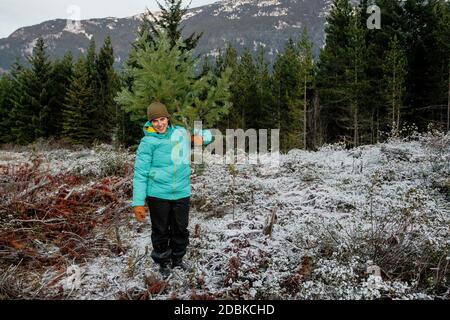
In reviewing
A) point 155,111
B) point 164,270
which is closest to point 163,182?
point 155,111

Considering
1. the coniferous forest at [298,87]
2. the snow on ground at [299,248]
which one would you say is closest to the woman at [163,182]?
the snow on ground at [299,248]

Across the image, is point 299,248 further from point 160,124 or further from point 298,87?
point 298,87

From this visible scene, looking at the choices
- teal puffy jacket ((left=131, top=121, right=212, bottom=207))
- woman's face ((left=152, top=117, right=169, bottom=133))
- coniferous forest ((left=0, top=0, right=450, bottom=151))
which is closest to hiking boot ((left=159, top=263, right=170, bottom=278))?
teal puffy jacket ((left=131, top=121, right=212, bottom=207))

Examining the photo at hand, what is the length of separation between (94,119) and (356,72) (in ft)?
74.5

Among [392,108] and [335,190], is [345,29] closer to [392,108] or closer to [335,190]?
[392,108]

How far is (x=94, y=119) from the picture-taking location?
3319 centimetres

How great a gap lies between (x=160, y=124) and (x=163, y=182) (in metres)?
0.69

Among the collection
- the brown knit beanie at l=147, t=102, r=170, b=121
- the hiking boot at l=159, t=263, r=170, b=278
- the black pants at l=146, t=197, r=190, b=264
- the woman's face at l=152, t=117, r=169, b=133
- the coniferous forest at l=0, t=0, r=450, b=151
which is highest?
the coniferous forest at l=0, t=0, r=450, b=151

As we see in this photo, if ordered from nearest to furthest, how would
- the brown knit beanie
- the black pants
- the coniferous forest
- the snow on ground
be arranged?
the snow on ground < the brown knit beanie < the black pants < the coniferous forest

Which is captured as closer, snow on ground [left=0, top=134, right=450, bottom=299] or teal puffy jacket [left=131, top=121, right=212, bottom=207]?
snow on ground [left=0, top=134, right=450, bottom=299]

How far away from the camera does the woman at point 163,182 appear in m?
4.28

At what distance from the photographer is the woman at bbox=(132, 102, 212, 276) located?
4277 mm

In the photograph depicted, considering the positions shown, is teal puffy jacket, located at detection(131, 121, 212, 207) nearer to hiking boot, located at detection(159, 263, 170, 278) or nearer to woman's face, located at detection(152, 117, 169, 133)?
woman's face, located at detection(152, 117, 169, 133)

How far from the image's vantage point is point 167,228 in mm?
4461
